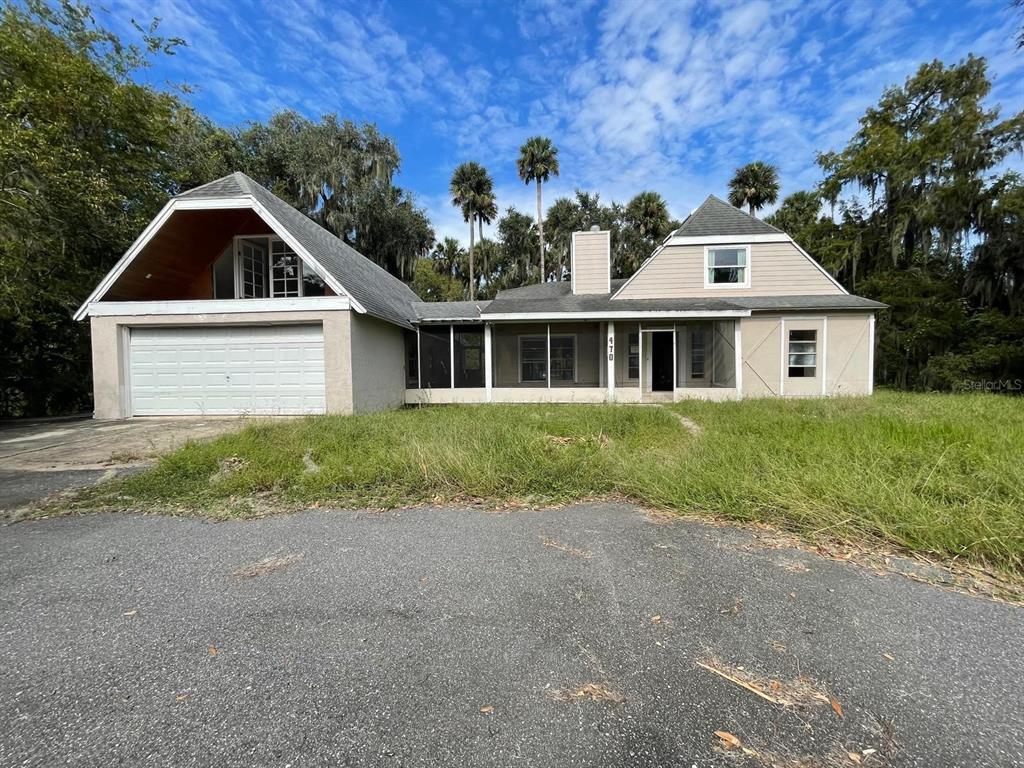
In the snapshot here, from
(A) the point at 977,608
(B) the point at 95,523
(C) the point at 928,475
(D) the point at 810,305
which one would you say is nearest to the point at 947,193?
(D) the point at 810,305

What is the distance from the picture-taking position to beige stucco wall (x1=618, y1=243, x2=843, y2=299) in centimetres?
1379

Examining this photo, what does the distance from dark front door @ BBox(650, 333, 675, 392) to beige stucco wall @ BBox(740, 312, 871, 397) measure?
2.22 meters

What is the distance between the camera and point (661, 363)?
14.7 meters

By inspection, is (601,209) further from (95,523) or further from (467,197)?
(95,523)

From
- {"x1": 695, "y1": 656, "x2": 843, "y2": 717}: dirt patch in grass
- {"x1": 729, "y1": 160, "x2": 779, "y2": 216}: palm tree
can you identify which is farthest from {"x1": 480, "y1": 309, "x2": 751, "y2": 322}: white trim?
{"x1": 729, "y1": 160, "x2": 779, "y2": 216}: palm tree

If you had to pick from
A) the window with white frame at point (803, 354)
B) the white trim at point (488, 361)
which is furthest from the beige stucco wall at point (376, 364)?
the window with white frame at point (803, 354)

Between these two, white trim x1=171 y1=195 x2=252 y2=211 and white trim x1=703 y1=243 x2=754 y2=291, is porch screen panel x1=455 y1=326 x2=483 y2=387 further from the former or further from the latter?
white trim x1=703 y1=243 x2=754 y2=291

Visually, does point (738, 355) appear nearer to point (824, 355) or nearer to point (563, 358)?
point (824, 355)

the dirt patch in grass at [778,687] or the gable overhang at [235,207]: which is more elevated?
the gable overhang at [235,207]

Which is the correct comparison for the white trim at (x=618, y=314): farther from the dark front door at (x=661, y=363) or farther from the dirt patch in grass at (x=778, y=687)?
the dirt patch in grass at (x=778, y=687)

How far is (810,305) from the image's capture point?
12828 mm

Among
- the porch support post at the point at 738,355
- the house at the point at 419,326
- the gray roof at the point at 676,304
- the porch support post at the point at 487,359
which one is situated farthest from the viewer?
the porch support post at the point at 487,359

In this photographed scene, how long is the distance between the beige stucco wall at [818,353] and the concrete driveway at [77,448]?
1374cm

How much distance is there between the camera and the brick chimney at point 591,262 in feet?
49.7
